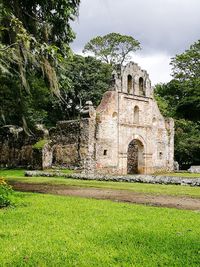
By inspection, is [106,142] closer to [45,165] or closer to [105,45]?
[45,165]

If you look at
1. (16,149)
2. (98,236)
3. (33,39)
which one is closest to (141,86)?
(16,149)

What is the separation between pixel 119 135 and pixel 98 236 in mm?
21006

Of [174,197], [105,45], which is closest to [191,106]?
[105,45]

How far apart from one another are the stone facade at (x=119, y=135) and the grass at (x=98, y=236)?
1615 centimetres

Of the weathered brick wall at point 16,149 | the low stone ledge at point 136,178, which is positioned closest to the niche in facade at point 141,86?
the weathered brick wall at point 16,149

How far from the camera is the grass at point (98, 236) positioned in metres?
4.71

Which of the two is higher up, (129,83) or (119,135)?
(129,83)

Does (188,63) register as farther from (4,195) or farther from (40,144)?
(4,195)

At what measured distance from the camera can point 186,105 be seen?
109 ft

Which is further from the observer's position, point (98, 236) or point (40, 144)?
point (40, 144)

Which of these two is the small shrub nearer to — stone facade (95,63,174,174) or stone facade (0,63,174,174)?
stone facade (0,63,174,174)

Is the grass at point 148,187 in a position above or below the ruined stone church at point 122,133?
below

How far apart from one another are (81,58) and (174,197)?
33363mm

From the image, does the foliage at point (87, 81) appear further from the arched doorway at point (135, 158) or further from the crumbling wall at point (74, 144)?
the crumbling wall at point (74, 144)
